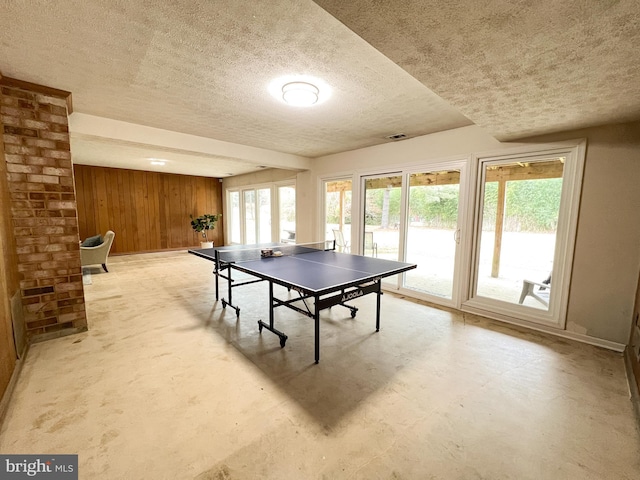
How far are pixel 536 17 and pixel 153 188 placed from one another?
858 centimetres

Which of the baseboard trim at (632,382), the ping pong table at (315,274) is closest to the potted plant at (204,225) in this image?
the ping pong table at (315,274)

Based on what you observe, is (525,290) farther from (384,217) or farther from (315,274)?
(315,274)

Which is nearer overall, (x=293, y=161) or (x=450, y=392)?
(x=450, y=392)

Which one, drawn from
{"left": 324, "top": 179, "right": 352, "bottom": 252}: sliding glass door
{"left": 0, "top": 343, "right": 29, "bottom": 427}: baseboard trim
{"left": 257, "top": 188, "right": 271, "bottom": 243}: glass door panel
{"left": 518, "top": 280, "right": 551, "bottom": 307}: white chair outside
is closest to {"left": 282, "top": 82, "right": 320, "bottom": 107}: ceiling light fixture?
{"left": 324, "top": 179, "right": 352, "bottom": 252}: sliding glass door

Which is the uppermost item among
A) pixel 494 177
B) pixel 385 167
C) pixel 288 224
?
pixel 385 167

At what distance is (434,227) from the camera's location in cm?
390

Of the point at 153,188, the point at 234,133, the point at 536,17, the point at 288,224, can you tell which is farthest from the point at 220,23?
the point at 153,188

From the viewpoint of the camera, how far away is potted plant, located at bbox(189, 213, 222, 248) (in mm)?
7969

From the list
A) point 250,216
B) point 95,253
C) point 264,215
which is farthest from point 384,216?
point 95,253

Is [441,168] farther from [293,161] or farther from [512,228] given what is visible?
[293,161]

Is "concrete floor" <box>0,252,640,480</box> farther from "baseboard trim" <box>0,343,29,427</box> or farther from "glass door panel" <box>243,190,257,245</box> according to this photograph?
"glass door panel" <box>243,190,257,245</box>

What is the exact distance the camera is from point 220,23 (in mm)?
1500

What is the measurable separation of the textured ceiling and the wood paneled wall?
183 inches

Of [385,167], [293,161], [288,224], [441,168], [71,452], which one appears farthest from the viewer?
[288,224]
